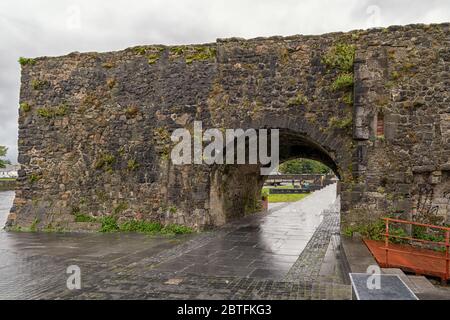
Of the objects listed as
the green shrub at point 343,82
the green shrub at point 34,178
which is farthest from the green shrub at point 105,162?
the green shrub at point 343,82

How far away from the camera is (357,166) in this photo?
9586mm

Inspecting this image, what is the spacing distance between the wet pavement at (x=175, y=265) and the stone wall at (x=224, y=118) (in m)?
1.38

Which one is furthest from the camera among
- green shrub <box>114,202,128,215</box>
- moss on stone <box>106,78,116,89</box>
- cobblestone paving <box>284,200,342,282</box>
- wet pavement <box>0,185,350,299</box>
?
moss on stone <box>106,78,116,89</box>

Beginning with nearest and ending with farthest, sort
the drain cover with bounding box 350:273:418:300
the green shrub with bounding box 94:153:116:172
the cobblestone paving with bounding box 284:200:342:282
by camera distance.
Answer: the drain cover with bounding box 350:273:418:300 < the cobblestone paving with bounding box 284:200:342:282 < the green shrub with bounding box 94:153:116:172

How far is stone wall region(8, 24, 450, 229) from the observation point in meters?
9.34

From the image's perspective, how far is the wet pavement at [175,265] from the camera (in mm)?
5734

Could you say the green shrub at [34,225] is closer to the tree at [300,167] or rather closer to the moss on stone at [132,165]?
the moss on stone at [132,165]

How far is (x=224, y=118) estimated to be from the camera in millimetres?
11102

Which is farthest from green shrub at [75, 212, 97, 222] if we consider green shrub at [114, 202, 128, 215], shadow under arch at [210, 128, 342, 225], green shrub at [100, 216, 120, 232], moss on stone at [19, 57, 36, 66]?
moss on stone at [19, 57, 36, 66]

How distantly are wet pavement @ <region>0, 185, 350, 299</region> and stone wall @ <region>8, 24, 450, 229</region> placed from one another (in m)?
1.38

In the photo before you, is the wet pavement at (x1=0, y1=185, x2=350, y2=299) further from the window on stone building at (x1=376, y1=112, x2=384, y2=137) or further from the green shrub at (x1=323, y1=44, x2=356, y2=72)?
the green shrub at (x1=323, y1=44, x2=356, y2=72)

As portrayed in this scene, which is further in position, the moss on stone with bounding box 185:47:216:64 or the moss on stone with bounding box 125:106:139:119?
the moss on stone with bounding box 125:106:139:119

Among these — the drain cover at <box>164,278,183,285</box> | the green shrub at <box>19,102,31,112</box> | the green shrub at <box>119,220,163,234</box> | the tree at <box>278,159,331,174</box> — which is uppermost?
the green shrub at <box>19,102,31,112</box>
